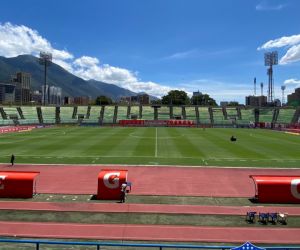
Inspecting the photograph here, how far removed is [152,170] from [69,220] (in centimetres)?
1460

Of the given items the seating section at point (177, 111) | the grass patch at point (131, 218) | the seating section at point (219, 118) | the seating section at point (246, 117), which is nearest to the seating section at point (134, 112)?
the seating section at point (177, 111)

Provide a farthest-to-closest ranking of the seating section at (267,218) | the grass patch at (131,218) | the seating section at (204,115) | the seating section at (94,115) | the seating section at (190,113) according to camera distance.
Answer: the seating section at (190,113)
the seating section at (204,115)
the seating section at (94,115)
the seating section at (267,218)
the grass patch at (131,218)

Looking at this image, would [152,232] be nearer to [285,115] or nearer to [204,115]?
[285,115]

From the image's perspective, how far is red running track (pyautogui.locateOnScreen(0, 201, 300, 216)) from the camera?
20.3 m

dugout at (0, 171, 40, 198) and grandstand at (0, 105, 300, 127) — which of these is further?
grandstand at (0, 105, 300, 127)

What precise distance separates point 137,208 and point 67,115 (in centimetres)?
11489

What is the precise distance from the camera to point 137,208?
20797 millimetres

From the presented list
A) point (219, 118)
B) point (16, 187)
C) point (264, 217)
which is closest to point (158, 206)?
point (264, 217)

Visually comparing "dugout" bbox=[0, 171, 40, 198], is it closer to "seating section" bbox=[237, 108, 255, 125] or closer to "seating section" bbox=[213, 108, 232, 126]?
"seating section" bbox=[213, 108, 232, 126]

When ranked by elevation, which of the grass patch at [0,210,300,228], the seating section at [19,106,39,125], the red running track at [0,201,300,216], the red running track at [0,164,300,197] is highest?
the seating section at [19,106,39,125]

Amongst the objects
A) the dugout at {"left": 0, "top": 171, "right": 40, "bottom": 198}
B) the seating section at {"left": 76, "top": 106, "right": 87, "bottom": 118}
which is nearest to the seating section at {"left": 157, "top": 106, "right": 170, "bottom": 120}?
the seating section at {"left": 76, "top": 106, "right": 87, "bottom": 118}

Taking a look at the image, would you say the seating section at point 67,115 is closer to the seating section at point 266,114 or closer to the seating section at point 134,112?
the seating section at point 134,112

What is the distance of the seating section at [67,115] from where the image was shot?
12380cm

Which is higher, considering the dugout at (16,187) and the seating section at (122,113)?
the seating section at (122,113)
